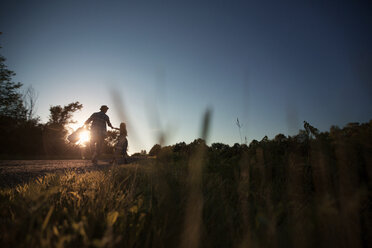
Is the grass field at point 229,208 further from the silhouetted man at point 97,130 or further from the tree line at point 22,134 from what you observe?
the tree line at point 22,134

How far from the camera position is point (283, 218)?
172 cm

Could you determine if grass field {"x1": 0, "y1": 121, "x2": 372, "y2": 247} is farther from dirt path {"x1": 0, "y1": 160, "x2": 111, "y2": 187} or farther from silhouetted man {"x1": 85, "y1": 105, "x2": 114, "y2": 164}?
silhouetted man {"x1": 85, "y1": 105, "x2": 114, "y2": 164}

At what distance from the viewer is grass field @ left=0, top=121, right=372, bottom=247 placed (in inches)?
49.6

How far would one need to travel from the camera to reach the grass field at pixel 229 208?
1.26 meters

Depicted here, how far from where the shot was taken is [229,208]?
1.81 meters

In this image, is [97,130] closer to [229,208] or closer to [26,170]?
[26,170]

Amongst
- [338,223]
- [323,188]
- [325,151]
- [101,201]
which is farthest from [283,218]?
[101,201]

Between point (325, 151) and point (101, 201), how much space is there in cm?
269

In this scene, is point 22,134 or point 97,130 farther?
point 22,134

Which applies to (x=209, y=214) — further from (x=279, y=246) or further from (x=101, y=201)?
(x=101, y=201)

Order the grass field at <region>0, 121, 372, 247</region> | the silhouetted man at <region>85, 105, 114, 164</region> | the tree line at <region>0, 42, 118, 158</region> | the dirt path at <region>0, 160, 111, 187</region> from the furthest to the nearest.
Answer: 1. the tree line at <region>0, 42, 118, 158</region>
2. the silhouetted man at <region>85, 105, 114, 164</region>
3. the dirt path at <region>0, 160, 111, 187</region>
4. the grass field at <region>0, 121, 372, 247</region>

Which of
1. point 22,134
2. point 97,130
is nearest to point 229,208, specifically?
point 97,130

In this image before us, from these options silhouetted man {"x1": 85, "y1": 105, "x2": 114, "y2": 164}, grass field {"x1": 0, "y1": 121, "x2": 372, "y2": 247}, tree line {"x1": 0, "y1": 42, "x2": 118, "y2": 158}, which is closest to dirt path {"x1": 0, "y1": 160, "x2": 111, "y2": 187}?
silhouetted man {"x1": 85, "y1": 105, "x2": 114, "y2": 164}

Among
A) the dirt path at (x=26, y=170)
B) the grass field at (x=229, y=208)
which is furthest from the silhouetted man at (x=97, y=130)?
the grass field at (x=229, y=208)
